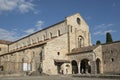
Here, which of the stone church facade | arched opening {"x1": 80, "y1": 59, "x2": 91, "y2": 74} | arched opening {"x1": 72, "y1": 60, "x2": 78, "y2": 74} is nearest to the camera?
the stone church facade

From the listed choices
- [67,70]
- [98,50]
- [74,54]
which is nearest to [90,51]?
[98,50]

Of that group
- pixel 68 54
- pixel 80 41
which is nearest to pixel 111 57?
pixel 68 54

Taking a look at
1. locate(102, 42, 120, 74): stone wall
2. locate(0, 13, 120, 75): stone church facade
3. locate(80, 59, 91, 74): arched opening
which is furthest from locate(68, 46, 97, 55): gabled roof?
locate(80, 59, 91, 74): arched opening

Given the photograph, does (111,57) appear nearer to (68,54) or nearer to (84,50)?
(84,50)

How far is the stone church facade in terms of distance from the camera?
1416 inches

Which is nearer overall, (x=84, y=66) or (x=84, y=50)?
(x=84, y=50)

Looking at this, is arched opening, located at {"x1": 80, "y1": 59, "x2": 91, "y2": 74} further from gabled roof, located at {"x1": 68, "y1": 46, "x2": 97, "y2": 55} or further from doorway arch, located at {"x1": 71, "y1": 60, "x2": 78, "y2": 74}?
gabled roof, located at {"x1": 68, "y1": 46, "x2": 97, "y2": 55}

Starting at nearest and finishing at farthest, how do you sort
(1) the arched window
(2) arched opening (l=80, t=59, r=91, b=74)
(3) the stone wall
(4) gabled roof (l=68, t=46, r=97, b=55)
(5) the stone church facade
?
(3) the stone wall
(5) the stone church facade
(4) gabled roof (l=68, t=46, r=97, b=55)
(2) arched opening (l=80, t=59, r=91, b=74)
(1) the arched window

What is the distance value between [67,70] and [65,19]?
1140 centimetres

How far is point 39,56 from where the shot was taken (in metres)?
40.1

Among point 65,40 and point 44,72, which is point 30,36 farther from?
point 44,72

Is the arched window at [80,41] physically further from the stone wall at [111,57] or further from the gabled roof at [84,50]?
the stone wall at [111,57]

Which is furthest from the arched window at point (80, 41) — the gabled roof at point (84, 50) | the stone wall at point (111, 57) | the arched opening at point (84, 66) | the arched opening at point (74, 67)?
the stone wall at point (111, 57)

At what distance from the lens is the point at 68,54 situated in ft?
135
